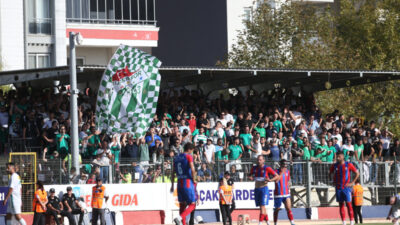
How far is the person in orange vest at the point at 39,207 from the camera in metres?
24.4

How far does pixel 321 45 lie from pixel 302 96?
1270cm

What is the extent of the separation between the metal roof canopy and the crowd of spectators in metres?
0.73

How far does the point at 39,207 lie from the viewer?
961 inches

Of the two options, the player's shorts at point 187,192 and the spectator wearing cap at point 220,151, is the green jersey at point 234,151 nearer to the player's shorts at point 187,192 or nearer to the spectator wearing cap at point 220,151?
the spectator wearing cap at point 220,151

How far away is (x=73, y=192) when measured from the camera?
25953mm

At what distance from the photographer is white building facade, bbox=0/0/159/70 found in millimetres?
48906

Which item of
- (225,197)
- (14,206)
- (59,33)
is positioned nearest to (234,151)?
(225,197)

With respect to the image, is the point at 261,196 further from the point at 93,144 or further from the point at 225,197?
the point at 93,144

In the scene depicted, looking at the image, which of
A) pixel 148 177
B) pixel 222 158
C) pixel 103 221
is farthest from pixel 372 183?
pixel 103 221

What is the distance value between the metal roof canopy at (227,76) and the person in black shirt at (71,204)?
4.34 meters

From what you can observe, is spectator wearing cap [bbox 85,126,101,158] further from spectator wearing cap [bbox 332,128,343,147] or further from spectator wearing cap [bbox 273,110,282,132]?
spectator wearing cap [bbox 332,128,343,147]

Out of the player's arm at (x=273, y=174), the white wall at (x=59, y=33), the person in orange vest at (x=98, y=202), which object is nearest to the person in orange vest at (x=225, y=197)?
the player's arm at (x=273, y=174)

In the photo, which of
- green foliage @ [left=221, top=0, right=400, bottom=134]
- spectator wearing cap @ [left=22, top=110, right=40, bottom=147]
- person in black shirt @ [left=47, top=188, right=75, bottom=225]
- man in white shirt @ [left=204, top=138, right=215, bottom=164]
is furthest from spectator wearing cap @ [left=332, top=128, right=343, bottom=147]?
green foliage @ [left=221, top=0, right=400, bottom=134]

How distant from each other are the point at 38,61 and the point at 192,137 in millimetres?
22287
